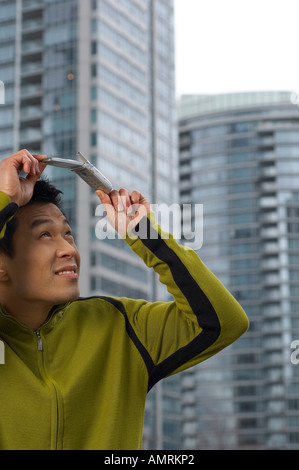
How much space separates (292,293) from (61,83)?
27845mm

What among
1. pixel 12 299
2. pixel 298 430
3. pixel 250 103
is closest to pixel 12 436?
pixel 12 299

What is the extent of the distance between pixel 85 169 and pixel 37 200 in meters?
0.25

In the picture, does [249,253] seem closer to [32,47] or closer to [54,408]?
[32,47]

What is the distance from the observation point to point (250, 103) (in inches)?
2982

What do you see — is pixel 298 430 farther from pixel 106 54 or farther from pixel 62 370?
pixel 62 370

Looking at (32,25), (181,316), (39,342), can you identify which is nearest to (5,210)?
(39,342)

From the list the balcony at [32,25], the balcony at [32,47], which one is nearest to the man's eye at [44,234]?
the balcony at [32,47]

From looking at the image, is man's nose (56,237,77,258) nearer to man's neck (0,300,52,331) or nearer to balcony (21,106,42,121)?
man's neck (0,300,52,331)

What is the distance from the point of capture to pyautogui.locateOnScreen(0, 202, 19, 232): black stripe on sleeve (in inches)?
90.5

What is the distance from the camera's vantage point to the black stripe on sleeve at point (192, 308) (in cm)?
240

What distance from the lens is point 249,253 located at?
69000 mm

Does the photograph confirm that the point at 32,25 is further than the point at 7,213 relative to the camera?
Yes

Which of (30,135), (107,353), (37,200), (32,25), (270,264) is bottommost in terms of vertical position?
(107,353)
